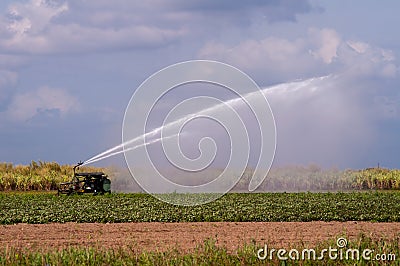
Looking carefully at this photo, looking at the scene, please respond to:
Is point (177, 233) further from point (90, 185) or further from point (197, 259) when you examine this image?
point (90, 185)

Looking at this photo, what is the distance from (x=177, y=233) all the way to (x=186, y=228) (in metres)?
1.27

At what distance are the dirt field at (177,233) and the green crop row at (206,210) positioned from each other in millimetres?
1156

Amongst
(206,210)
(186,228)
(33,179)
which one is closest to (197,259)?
(186,228)

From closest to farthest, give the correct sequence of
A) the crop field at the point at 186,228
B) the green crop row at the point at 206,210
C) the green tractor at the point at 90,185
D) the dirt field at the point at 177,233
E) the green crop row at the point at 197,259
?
the green crop row at the point at 197,259, the crop field at the point at 186,228, the dirt field at the point at 177,233, the green crop row at the point at 206,210, the green tractor at the point at 90,185

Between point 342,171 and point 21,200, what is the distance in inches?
899

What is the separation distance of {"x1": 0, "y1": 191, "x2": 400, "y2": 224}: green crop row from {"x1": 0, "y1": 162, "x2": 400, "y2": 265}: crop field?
0.03m

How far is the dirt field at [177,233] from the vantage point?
1778cm

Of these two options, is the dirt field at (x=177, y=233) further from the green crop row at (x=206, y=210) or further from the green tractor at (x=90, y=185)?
the green tractor at (x=90, y=185)

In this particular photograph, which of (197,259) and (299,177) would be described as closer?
(197,259)

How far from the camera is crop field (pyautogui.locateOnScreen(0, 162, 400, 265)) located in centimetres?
1304

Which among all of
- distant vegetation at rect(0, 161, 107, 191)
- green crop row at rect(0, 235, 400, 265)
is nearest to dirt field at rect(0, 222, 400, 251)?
green crop row at rect(0, 235, 400, 265)

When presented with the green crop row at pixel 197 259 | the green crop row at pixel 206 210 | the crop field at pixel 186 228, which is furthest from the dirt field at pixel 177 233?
the green crop row at pixel 197 259

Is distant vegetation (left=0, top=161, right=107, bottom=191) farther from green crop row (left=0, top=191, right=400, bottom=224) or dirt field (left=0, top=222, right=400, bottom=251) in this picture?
dirt field (left=0, top=222, right=400, bottom=251)

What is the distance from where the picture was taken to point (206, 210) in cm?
2592
